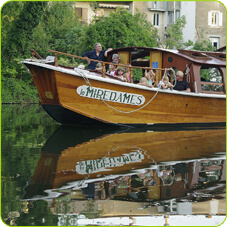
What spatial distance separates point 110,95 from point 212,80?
4029 millimetres

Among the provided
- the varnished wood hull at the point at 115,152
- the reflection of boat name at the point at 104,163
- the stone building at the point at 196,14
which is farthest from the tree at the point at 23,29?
the reflection of boat name at the point at 104,163

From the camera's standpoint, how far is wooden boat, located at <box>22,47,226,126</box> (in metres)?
13.2

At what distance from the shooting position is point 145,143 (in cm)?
1104

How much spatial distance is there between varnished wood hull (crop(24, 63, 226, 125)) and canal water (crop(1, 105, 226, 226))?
1628 mm

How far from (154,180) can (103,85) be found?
6517 mm

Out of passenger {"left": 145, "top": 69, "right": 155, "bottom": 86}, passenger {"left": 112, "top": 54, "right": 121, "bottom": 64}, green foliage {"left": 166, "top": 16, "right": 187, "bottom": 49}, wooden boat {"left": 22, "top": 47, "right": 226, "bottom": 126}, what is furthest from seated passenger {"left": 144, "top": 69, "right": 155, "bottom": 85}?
green foliage {"left": 166, "top": 16, "right": 187, "bottom": 49}

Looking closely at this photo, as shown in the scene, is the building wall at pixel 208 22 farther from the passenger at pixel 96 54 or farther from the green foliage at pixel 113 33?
the passenger at pixel 96 54

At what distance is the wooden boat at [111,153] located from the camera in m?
7.30

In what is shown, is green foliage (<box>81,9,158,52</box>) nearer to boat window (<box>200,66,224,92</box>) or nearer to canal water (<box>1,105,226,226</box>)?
boat window (<box>200,66,224,92</box>)

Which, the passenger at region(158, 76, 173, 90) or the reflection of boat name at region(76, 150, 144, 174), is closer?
the reflection of boat name at region(76, 150, 144, 174)

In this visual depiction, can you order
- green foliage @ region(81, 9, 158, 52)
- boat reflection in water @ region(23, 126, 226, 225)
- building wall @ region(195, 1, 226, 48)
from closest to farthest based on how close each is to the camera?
boat reflection in water @ region(23, 126, 226, 225), green foliage @ region(81, 9, 158, 52), building wall @ region(195, 1, 226, 48)

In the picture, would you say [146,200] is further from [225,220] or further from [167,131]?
[167,131]

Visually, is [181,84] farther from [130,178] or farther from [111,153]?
[130,178]

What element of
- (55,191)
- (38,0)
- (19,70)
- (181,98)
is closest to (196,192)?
(55,191)
